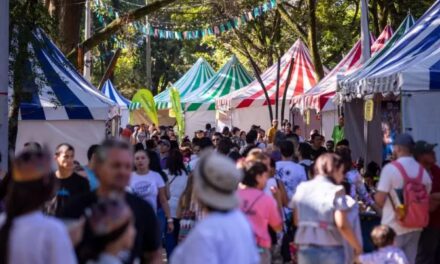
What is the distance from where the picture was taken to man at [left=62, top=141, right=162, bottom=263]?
5.32m

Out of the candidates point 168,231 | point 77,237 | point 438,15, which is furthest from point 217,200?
point 438,15

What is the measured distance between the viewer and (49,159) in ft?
16.2

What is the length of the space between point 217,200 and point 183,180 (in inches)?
294

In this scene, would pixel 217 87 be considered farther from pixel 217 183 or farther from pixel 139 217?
pixel 217 183

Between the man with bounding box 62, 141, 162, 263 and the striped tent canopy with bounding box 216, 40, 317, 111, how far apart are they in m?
27.0

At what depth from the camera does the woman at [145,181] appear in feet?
34.4

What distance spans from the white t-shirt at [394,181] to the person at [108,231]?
199 inches

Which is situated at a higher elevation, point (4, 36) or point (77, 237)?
point (4, 36)

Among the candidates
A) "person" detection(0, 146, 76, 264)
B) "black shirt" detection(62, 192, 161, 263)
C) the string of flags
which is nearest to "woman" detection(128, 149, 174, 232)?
"black shirt" detection(62, 192, 161, 263)

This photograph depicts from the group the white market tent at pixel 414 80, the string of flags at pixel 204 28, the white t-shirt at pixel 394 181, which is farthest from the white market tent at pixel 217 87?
the white t-shirt at pixel 394 181

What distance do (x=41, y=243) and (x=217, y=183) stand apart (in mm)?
1003

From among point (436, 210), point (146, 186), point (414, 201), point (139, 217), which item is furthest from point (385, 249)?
point (139, 217)

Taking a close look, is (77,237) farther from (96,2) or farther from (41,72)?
(96,2)

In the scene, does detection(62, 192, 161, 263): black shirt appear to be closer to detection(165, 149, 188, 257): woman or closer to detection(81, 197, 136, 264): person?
detection(81, 197, 136, 264): person
